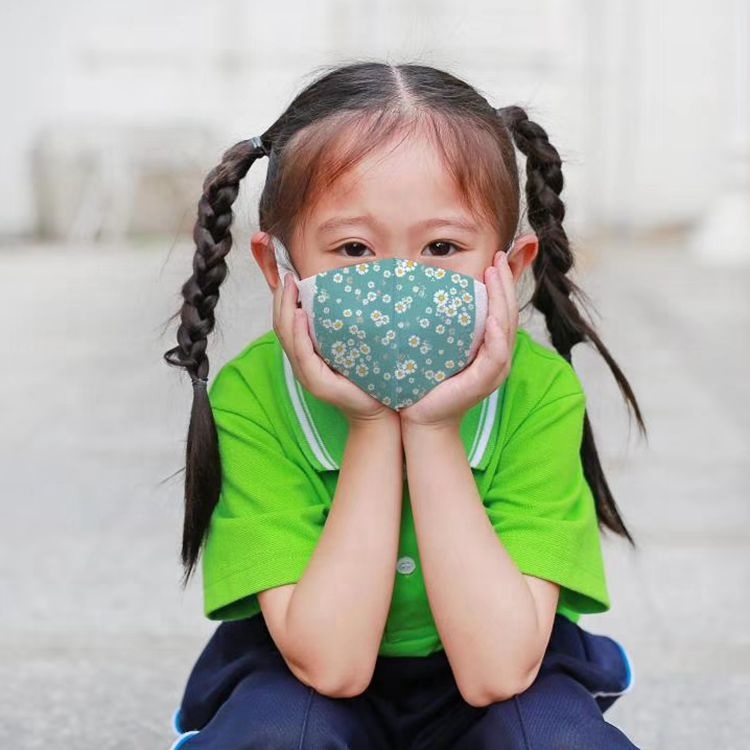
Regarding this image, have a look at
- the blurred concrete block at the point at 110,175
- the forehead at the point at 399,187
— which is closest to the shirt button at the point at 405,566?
the forehead at the point at 399,187

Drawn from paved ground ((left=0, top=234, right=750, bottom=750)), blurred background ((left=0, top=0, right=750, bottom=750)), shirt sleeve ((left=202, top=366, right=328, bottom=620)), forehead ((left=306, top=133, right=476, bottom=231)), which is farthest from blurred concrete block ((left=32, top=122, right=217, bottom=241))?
forehead ((left=306, top=133, right=476, bottom=231))

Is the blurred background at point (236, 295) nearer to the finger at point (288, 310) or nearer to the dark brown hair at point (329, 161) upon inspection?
the dark brown hair at point (329, 161)

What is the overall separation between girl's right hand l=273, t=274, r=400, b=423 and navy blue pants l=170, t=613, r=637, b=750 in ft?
1.08

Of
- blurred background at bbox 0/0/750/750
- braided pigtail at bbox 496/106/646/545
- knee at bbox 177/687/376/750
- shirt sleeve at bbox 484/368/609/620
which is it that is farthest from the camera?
blurred background at bbox 0/0/750/750

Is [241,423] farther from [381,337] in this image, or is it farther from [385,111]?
[385,111]

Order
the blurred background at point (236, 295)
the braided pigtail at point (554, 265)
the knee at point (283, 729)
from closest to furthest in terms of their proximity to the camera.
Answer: the knee at point (283, 729) → the braided pigtail at point (554, 265) → the blurred background at point (236, 295)

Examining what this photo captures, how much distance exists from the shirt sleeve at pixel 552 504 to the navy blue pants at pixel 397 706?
115 millimetres

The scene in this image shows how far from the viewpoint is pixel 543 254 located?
5.99 feet

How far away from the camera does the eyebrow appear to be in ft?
5.12

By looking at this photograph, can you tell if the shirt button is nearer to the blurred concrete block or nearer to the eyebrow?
the eyebrow

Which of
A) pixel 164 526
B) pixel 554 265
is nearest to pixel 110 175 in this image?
pixel 164 526

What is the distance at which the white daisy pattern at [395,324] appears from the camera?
1530 millimetres

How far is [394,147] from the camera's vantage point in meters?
1.58

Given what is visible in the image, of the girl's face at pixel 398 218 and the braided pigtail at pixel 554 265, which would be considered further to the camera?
the braided pigtail at pixel 554 265
